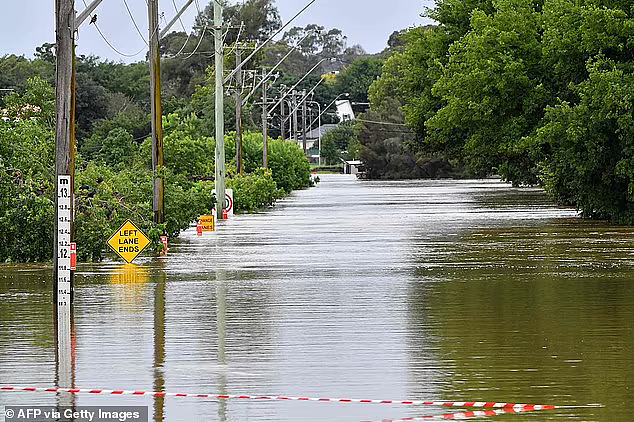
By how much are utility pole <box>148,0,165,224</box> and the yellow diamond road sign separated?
553 centimetres

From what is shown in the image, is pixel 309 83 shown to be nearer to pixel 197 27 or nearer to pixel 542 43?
pixel 197 27

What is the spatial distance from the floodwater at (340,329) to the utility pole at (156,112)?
4.91 feet

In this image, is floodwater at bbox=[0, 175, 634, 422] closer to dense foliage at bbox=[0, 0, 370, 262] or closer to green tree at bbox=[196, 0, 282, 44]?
dense foliage at bbox=[0, 0, 370, 262]

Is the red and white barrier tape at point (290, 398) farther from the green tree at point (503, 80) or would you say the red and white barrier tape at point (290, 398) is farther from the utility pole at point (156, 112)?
the green tree at point (503, 80)

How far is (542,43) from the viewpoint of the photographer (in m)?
44.8

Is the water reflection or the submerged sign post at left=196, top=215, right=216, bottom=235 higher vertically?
the submerged sign post at left=196, top=215, right=216, bottom=235

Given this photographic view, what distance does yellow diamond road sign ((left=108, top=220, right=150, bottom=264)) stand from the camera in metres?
28.4

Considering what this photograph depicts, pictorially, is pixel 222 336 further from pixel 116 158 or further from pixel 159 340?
pixel 116 158

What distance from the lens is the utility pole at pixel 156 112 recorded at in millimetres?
34281

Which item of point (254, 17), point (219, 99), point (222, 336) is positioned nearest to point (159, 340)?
point (222, 336)

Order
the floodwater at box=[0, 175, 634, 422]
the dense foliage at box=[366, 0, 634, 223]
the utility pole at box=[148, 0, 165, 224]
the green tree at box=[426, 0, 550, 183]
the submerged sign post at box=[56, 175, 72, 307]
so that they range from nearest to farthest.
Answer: the floodwater at box=[0, 175, 634, 422] → the submerged sign post at box=[56, 175, 72, 307] → the utility pole at box=[148, 0, 165, 224] → the dense foliage at box=[366, 0, 634, 223] → the green tree at box=[426, 0, 550, 183]

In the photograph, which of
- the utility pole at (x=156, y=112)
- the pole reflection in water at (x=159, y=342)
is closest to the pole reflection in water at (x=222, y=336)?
the pole reflection in water at (x=159, y=342)

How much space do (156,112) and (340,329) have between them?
59.7 ft

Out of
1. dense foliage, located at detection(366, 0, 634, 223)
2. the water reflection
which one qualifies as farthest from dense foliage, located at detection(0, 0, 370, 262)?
dense foliage, located at detection(366, 0, 634, 223)
